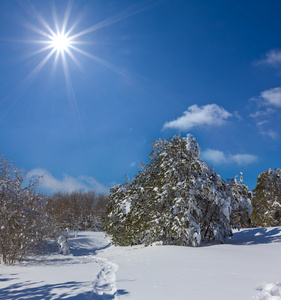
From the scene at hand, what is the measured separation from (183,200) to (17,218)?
295 inches

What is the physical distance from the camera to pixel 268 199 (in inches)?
922

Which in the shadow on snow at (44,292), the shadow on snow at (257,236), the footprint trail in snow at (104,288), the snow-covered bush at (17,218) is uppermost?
the snow-covered bush at (17,218)

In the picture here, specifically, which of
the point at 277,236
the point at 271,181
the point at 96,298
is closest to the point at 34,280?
the point at 96,298

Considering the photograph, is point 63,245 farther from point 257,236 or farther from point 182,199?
point 257,236

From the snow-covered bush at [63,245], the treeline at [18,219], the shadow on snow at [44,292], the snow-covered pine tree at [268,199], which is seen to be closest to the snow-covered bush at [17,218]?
the treeline at [18,219]

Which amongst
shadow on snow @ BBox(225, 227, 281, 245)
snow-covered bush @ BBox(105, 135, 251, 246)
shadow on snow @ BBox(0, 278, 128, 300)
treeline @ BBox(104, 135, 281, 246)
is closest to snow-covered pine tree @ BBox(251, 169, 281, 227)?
shadow on snow @ BBox(225, 227, 281, 245)

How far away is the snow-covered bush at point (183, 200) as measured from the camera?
12.0 meters

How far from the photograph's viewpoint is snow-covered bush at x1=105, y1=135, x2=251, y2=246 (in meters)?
12.0

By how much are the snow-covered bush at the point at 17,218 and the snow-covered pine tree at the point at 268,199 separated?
1994cm

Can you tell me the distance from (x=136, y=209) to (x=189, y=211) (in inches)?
156

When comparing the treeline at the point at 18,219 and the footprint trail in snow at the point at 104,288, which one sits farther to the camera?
the treeline at the point at 18,219

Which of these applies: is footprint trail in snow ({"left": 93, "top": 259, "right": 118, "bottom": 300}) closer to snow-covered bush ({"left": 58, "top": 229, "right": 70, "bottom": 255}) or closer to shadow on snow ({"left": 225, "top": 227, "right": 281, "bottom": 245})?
shadow on snow ({"left": 225, "top": 227, "right": 281, "bottom": 245})

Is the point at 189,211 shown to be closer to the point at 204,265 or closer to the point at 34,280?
the point at 204,265

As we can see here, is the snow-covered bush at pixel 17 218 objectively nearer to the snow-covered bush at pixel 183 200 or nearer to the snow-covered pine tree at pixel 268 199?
the snow-covered bush at pixel 183 200
